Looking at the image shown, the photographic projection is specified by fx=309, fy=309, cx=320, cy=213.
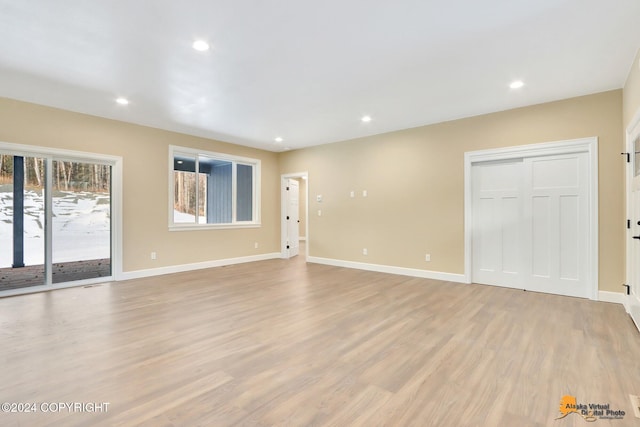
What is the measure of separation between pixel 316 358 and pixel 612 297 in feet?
13.0

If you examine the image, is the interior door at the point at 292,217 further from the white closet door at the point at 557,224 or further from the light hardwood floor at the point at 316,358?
the white closet door at the point at 557,224

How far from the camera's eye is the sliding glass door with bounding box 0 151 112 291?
4.34 metres

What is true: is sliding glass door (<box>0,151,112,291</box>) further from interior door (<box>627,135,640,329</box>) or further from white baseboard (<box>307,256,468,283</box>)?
interior door (<box>627,135,640,329</box>)

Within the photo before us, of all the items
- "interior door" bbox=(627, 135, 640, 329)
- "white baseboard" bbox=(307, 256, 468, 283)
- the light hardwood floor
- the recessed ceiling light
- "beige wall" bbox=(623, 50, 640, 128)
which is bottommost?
the light hardwood floor

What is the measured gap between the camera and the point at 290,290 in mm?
4574

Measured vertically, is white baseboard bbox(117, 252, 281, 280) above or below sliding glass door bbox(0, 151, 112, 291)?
below

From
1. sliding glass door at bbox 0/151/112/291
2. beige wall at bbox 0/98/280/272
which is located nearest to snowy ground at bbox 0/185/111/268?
sliding glass door at bbox 0/151/112/291

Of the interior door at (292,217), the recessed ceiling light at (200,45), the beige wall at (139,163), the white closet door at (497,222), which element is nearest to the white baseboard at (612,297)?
the white closet door at (497,222)

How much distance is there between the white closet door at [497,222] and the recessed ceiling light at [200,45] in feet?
13.8

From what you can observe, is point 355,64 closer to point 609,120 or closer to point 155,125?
point 609,120

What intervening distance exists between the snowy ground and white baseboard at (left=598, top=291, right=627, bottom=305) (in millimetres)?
7251

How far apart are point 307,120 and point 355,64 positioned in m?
2.05

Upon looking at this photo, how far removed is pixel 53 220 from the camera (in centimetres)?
467

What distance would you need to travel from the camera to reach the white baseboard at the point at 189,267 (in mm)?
5312
